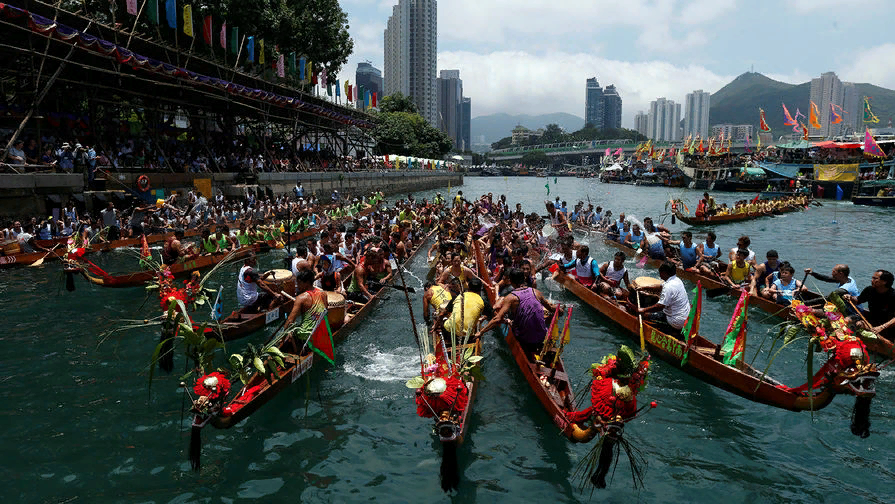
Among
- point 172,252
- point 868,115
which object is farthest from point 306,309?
point 868,115

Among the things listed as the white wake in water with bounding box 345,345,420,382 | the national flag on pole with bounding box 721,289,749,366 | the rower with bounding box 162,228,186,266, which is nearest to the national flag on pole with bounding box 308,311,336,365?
the white wake in water with bounding box 345,345,420,382

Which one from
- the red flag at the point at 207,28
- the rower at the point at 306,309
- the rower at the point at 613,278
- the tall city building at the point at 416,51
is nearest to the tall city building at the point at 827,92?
the tall city building at the point at 416,51

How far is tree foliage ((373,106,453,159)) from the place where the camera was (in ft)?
246

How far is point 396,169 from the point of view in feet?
204

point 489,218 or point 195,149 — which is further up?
point 195,149

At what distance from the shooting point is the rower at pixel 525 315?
8055mm

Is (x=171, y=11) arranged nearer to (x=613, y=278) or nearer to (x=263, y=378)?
(x=613, y=278)

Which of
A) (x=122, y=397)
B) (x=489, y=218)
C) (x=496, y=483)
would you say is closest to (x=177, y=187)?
(x=489, y=218)

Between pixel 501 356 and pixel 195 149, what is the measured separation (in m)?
29.4

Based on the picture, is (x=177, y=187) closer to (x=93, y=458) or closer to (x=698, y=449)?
(x=93, y=458)

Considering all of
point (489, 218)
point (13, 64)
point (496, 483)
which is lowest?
point (496, 483)

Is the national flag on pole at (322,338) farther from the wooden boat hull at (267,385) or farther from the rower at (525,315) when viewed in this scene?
the rower at (525,315)

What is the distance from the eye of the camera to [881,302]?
8828mm

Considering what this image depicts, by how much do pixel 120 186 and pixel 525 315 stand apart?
2239 centimetres
